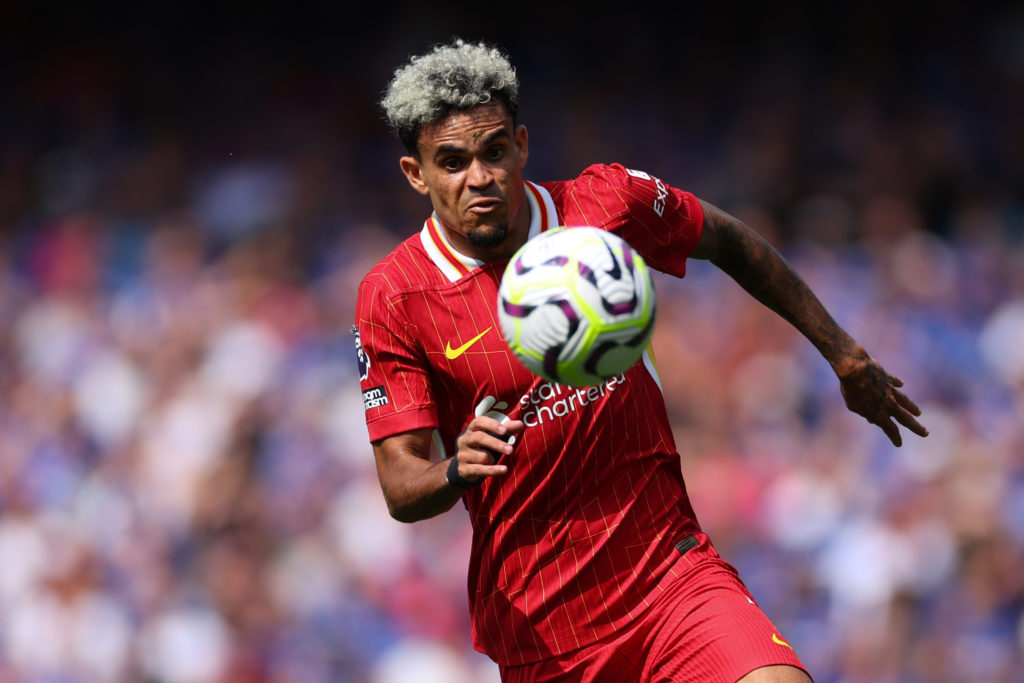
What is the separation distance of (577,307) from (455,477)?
0.64 m

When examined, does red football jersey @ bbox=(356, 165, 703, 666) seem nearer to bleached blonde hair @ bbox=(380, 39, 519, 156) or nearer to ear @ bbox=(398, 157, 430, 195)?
ear @ bbox=(398, 157, 430, 195)

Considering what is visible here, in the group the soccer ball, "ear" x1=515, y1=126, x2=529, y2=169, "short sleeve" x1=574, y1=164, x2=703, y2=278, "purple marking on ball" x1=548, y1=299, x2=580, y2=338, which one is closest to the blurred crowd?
"short sleeve" x1=574, y1=164, x2=703, y2=278

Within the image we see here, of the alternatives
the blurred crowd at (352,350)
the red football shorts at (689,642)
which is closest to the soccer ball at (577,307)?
the red football shorts at (689,642)

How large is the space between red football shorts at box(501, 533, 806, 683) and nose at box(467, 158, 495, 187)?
1.43 m

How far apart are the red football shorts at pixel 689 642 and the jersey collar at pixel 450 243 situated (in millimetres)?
1214

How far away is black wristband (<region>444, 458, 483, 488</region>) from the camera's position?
3738 mm

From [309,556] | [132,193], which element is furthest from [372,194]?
[309,556]

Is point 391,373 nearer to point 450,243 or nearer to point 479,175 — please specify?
point 450,243

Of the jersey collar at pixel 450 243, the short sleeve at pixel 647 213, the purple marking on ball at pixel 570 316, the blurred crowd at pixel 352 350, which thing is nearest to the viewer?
the purple marking on ball at pixel 570 316

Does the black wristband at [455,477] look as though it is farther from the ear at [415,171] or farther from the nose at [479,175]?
the ear at [415,171]

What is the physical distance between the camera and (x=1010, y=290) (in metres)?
9.70

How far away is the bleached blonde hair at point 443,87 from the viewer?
4.21 meters

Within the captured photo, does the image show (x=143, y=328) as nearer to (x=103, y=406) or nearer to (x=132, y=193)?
(x=103, y=406)

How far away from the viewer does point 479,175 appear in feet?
13.7
